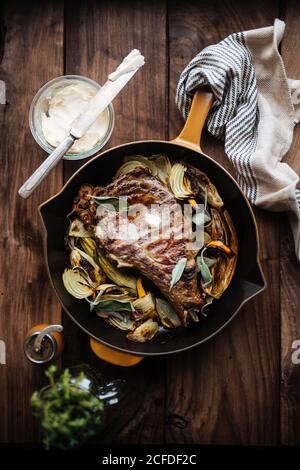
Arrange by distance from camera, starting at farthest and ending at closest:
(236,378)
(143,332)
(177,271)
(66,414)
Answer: (236,378) < (143,332) < (177,271) < (66,414)

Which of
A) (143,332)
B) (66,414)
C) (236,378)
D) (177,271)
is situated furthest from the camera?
(236,378)

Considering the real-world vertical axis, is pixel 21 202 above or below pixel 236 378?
above

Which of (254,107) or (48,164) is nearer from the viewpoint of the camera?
(48,164)

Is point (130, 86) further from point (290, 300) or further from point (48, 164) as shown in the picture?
point (290, 300)

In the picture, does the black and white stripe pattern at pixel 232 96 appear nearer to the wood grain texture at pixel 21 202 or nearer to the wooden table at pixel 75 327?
the wooden table at pixel 75 327

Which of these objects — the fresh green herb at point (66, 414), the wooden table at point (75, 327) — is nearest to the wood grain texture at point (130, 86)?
the wooden table at point (75, 327)

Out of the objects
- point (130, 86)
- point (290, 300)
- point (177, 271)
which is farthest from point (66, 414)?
point (130, 86)

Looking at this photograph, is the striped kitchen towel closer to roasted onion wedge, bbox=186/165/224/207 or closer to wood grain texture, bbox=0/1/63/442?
roasted onion wedge, bbox=186/165/224/207

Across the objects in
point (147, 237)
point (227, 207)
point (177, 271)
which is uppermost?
point (227, 207)

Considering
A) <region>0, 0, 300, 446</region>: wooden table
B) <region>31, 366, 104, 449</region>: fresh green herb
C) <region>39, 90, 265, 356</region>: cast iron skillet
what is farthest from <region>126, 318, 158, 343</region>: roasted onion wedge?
<region>31, 366, 104, 449</region>: fresh green herb
